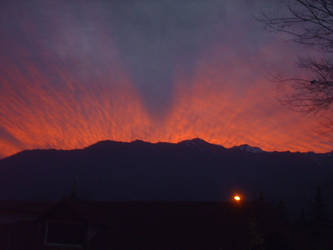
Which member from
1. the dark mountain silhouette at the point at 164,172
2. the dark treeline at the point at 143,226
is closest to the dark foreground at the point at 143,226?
the dark treeline at the point at 143,226

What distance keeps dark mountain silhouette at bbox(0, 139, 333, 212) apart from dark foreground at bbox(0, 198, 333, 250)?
7905 cm

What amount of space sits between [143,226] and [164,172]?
126432 mm

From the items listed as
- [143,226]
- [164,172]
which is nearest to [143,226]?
[143,226]

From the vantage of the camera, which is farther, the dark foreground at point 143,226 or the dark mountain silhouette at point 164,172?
the dark mountain silhouette at point 164,172

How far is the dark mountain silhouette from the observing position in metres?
111

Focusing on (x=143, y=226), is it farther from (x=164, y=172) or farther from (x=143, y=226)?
(x=164, y=172)

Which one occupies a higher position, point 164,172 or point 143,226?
point 164,172

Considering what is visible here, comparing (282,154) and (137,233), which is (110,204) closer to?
(137,233)

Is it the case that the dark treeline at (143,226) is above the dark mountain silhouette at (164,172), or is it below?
below

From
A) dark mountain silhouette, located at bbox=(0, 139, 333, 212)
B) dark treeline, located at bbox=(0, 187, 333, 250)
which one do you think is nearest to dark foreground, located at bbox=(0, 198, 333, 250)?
dark treeline, located at bbox=(0, 187, 333, 250)

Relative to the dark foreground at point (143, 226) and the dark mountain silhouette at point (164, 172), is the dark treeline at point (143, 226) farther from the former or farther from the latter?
the dark mountain silhouette at point (164, 172)

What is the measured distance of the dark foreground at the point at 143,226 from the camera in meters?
19.4

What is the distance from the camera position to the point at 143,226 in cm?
2136

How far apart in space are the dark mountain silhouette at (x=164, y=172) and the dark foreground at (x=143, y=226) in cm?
7905
